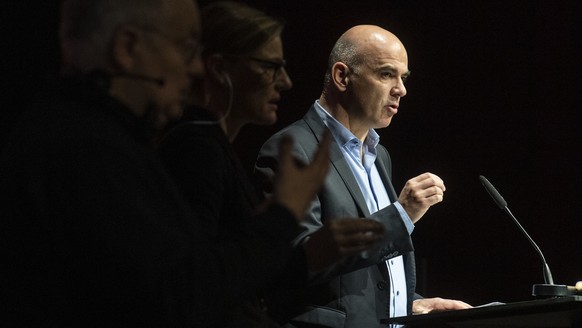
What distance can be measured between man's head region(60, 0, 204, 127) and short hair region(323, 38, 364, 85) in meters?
1.58

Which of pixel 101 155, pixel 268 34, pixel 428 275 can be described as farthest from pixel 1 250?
pixel 428 275

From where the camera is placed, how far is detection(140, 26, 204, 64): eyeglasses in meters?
1.21

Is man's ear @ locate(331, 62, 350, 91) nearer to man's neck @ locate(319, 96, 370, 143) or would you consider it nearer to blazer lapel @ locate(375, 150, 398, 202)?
man's neck @ locate(319, 96, 370, 143)

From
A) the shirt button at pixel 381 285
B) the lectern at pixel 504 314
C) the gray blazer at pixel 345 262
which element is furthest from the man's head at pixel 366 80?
the lectern at pixel 504 314

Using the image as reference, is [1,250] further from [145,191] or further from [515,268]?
[515,268]

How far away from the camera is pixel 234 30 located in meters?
1.59

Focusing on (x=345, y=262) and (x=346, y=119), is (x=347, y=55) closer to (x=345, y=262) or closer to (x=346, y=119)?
(x=346, y=119)

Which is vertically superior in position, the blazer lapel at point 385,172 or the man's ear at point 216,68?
the man's ear at point 216,68

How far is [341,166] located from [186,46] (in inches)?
48.5

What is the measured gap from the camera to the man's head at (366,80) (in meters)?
2.70

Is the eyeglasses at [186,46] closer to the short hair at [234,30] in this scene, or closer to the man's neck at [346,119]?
the short hair at [234,30]

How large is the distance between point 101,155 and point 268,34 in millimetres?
626

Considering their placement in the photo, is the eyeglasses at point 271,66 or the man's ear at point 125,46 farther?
the eyeglasses at point 271,66

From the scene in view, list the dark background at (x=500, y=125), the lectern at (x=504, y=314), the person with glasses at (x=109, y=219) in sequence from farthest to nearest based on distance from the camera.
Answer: the dark background at (x=500, y=125) < the lectern at (x=504, y=314) < the person with glasses at (x=109, y=219)
